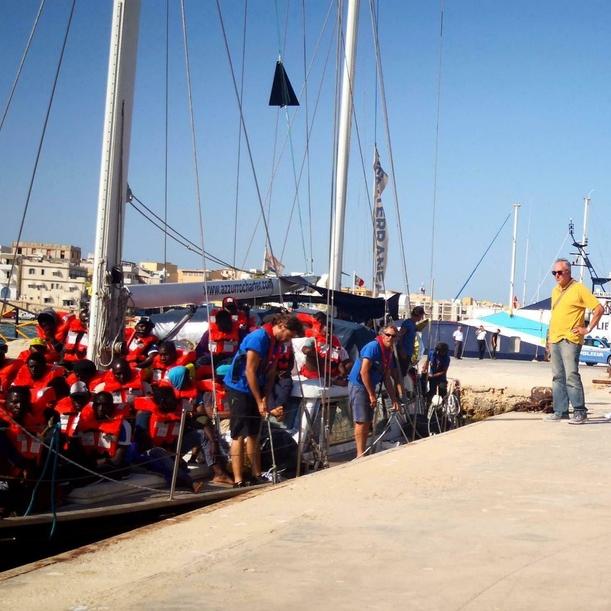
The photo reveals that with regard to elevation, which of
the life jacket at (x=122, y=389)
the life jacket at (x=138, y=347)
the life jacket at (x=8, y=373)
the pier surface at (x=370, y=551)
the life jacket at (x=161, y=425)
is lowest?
the pier surface at (x=370, y=551)

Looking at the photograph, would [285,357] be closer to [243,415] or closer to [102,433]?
[243,415]

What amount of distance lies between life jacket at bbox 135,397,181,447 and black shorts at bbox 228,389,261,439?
492mm

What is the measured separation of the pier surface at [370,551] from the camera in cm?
390

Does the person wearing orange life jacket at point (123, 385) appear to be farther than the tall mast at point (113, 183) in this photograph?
No

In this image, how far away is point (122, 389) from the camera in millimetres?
7926

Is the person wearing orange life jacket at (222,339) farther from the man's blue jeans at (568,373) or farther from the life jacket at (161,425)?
the man's blue jeans at (568,373)

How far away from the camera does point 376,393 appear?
9766mm

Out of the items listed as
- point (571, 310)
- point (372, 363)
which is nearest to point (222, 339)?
point (372, 363)

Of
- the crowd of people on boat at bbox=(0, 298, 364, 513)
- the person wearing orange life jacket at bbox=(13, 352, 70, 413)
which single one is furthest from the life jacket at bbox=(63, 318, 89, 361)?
the person wearing orange life jacket at bbox=(13, 352, 70, 413)

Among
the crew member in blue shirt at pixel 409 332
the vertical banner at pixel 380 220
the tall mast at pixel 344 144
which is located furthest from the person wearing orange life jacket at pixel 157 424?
the vertical banner at pixel 380 220

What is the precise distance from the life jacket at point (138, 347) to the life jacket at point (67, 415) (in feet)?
8.26

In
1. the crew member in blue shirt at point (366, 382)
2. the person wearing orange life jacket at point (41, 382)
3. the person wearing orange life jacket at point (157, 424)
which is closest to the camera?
the person wearing orange life jacket at point (41, 382)

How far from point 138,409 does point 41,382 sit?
2.98 ft

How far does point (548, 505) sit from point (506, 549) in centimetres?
123
